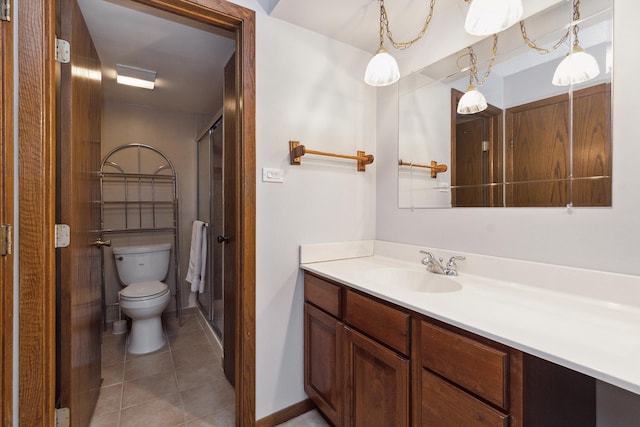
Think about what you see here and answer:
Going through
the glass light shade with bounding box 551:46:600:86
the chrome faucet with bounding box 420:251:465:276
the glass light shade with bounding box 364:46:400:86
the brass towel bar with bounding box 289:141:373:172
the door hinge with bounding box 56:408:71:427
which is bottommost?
the door hinge with bounding box 56:408:71:427

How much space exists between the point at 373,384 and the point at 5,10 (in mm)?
1836

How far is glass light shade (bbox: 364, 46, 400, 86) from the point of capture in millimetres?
1395

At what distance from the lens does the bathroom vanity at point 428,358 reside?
731 mm

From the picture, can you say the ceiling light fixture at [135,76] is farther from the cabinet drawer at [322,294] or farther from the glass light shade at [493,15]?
the glass light shade at [493,15]

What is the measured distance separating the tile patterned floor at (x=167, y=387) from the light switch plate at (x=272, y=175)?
4.30ft

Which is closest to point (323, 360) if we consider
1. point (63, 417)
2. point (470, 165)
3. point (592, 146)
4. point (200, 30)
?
point (63, 417)

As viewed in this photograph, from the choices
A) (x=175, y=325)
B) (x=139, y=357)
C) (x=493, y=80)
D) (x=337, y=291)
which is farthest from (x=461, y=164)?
(x=175, y=325)

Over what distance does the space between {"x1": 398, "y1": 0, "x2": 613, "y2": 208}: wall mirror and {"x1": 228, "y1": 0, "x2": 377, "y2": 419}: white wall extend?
16.2 inches

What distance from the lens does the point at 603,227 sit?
0.99 metres

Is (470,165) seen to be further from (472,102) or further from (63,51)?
(63,51)

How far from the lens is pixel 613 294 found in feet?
3.12

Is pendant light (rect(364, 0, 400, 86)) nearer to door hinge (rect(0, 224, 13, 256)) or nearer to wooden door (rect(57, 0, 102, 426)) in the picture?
wooden door (rect(57, 0, 102, 426))

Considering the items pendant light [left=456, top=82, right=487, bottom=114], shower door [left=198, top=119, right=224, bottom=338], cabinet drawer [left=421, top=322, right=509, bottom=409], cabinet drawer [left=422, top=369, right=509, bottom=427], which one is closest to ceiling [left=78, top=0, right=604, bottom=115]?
pendant light [left=456, top=82, right=487, bottom=114]

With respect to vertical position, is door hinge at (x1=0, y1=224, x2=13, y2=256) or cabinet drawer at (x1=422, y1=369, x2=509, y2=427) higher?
door hinge at (x1=0, y1=224, x2=13, y2=256)
